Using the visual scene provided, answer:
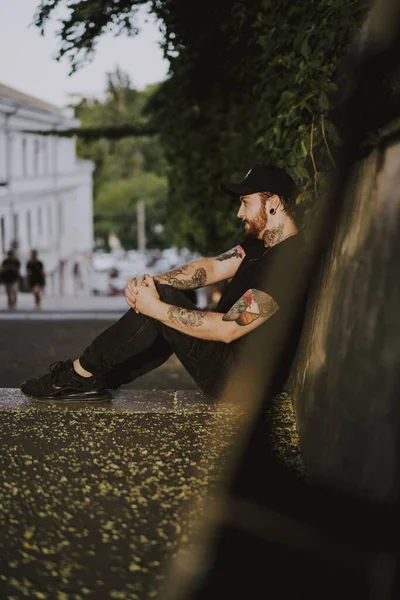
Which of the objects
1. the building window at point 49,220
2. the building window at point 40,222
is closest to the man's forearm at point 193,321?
the building window at point 40,222

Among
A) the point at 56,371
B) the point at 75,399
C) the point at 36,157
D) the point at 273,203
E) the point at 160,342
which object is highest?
the point at 36,157

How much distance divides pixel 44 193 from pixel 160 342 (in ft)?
151

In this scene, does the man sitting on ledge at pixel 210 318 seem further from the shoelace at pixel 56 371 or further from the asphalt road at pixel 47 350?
the asphalt road at pixel 47 350

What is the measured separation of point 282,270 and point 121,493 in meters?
1.34

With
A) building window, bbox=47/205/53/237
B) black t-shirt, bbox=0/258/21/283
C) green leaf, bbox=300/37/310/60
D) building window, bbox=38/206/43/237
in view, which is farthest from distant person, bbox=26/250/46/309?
building window, bbox=47/205/53/237

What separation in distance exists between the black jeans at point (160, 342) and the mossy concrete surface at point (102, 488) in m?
0.16

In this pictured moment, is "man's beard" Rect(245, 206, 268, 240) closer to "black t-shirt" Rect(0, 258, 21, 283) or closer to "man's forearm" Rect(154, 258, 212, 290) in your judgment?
"man's forearm" Rect(154, 258, 212, 290)

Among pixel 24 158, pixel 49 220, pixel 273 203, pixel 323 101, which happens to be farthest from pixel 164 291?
pixel 49 220

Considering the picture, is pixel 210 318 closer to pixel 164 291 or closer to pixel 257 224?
pixel 164 291

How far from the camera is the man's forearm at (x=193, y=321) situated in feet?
13.7

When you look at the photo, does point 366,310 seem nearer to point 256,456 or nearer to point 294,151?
point 256,456

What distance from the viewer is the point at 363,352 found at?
107 inches

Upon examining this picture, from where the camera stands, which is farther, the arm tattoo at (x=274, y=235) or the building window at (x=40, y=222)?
the building window at (x=40, y=222)

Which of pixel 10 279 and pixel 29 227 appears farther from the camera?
pixel 29 227
